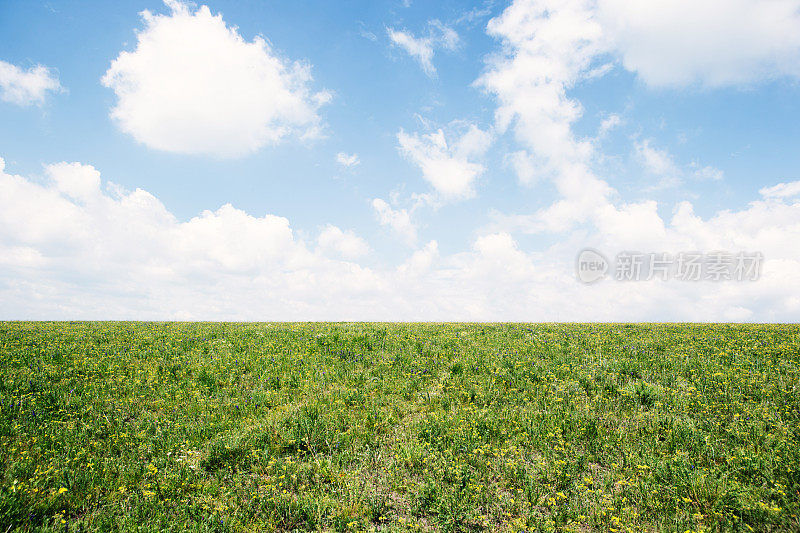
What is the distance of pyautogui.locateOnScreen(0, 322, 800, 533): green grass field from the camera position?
555 cm

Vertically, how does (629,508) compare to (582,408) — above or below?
below

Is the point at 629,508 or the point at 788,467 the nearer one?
the point at 629,508

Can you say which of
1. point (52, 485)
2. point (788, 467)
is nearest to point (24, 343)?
point (52, 485)

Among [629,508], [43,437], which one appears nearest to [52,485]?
[43,437]

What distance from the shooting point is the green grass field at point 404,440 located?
555 centimetres

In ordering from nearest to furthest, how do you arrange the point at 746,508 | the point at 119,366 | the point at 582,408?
the point at 746,508, the point at 582,408, the point at 119,366

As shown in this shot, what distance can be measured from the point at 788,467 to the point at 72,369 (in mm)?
16143

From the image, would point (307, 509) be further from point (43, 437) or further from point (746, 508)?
point (746, 508)

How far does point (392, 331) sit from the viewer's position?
1616 centimetres

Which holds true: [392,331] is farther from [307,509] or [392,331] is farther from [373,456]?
[307,509]

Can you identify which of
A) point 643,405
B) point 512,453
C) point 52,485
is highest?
point 643,405

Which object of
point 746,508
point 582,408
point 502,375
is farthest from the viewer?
point 502,375

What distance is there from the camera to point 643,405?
8594 mm

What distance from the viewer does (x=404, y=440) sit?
295 inches
